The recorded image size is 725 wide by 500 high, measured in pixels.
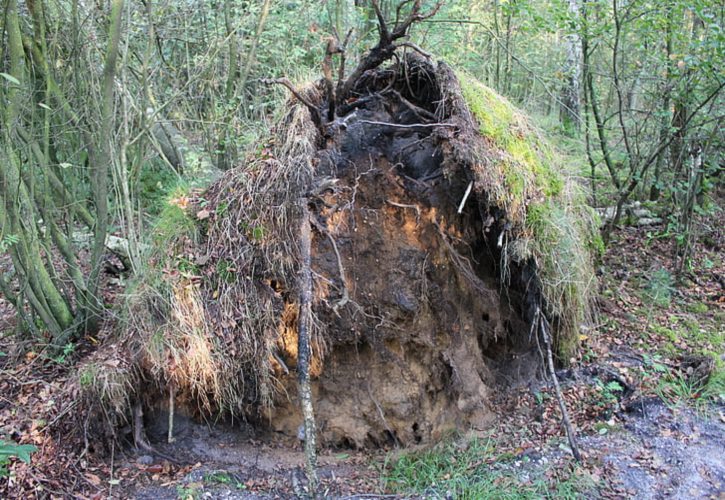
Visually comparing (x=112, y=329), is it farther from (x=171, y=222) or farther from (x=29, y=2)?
(x=29, y=2)

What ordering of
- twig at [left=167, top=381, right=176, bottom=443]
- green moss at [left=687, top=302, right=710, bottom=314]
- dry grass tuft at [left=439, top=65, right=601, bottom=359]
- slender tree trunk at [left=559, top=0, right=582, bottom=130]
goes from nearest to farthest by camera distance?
twig at [left=167, top=381, right=176, bottom=443], dry grass tuft at [left=439, top=65, right=601, bottom=359], green moss at [left=687, top=302, right=710, bottom=314], slender tree trunk at [left=559, top=0, right=582, bottom=130]

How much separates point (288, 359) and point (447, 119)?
95.0 inches

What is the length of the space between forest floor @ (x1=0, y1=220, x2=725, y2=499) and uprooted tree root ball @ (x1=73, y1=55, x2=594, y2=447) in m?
0.27

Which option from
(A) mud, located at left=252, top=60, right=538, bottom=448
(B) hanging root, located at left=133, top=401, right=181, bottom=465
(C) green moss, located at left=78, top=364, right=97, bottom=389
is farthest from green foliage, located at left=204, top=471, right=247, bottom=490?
(C) green moss, located at left=78, top=364, right=97, bottom=389

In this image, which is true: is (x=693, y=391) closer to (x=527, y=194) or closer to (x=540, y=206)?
(x=540, y=206)

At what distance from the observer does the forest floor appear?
150 inches

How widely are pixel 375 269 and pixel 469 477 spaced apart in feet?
6.05

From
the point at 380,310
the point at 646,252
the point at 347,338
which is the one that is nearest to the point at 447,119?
the point at 380,310

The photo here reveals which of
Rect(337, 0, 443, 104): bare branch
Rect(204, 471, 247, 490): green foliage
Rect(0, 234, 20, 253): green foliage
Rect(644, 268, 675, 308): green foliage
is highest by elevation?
Rect(337, 0, 443, 104): bare branch

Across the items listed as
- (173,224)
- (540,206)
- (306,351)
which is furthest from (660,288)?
(173,224)

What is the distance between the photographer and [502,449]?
4.39m

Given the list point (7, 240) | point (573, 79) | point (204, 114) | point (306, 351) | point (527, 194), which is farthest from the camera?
point (573, 79)

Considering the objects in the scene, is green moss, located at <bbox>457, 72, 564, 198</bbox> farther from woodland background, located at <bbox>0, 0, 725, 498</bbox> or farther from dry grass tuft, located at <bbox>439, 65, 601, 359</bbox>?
woodland background, located at <bbox>0, 0, 725, 498</bbox>

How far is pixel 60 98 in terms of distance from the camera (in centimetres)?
444
